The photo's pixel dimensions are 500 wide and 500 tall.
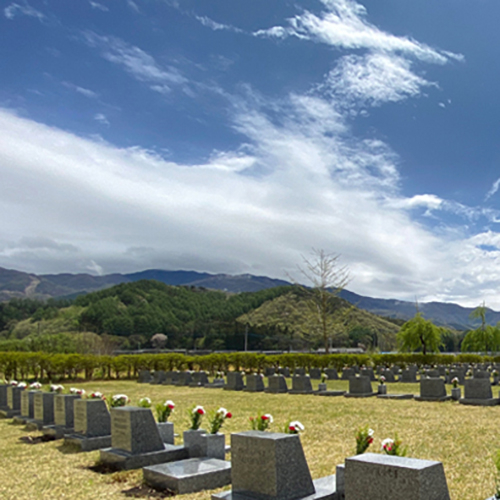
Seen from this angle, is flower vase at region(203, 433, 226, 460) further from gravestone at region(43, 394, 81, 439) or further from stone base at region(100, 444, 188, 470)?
gravestone at region(43, 394, 81, 439)

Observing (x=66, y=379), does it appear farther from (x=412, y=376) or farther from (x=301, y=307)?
(x=301, y=307)

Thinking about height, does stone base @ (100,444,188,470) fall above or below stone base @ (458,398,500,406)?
above

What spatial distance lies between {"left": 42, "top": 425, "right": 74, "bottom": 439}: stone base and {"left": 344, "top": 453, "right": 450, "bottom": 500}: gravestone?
7147mm

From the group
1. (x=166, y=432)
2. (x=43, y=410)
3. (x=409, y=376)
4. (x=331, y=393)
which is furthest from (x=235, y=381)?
(x=166, y=432)

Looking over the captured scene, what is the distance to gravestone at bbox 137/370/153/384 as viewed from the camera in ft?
92.2

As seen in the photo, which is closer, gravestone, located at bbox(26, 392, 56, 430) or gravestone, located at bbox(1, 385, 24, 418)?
gravestone, located at bbox(26, 392, 56, 430)

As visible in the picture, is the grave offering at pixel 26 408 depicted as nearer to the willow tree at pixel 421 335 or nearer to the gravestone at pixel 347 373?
the gravestone at pixel 347 373

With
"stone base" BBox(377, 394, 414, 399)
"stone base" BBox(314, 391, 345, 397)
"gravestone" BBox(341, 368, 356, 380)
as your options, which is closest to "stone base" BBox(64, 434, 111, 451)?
"stone base" BBox(377, 394, 414, 399)

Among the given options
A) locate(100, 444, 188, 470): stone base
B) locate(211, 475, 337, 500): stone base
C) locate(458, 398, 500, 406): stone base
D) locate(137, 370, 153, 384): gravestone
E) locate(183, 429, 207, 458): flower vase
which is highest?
locate(211, 475, 337, 500): stone base

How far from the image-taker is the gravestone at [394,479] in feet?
11.9

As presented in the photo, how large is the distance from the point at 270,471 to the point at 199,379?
20.1 meters

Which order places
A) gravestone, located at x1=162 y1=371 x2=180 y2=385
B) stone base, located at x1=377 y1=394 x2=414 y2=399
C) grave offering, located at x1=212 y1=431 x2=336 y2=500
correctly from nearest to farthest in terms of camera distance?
grave offering, located at x1=212 y1=431 x2=336 y2=500, stone base, located at x1=377 y1=394 x2=414 y2=399, gravestone, located at x1=162 y1=371 x2=180 y2=385

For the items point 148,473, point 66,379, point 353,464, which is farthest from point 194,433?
point 66,379

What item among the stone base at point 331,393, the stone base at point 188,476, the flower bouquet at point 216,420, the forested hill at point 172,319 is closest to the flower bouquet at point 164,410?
the flower bouquet at point 216,420
